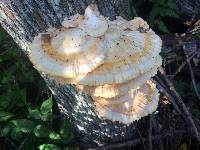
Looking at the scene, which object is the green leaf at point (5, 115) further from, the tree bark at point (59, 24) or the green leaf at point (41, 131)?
the tree bark at point (59, 24)

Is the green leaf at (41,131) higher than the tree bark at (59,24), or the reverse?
the tree bark at (59,24)

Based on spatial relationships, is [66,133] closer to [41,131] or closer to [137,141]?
[41,131]

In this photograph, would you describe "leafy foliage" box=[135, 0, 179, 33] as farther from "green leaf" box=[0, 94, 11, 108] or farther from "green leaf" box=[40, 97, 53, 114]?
"green leaf" box=[0, 94, 11, 108]

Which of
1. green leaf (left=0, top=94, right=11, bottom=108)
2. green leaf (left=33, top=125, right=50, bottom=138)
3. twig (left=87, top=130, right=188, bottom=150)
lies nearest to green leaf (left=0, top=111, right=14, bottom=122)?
green leaf (left=0, top=94, right=11, bottom=108)

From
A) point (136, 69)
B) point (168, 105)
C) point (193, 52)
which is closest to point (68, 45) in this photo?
point (136, 69)

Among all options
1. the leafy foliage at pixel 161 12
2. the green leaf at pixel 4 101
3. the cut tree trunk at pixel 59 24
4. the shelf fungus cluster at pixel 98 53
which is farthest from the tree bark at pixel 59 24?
the leafy foliage at pixel 161 12

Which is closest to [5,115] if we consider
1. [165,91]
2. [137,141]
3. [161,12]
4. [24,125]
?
[24,125]
